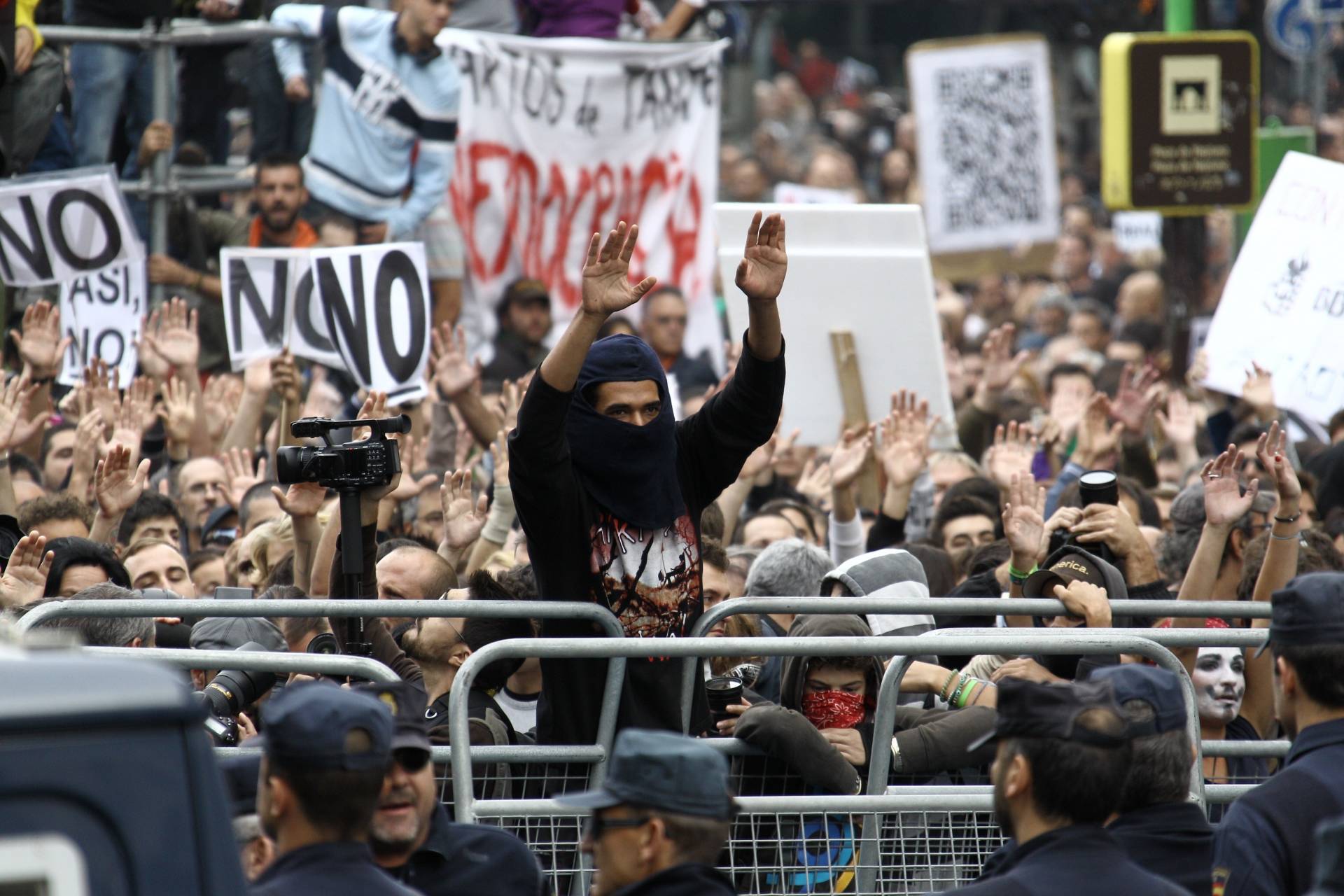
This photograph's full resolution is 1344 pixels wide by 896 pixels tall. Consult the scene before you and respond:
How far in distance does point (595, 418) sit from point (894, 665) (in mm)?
886

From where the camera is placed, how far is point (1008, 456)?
7973 mm

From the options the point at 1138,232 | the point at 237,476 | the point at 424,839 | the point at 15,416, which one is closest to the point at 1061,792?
the point at 424,839

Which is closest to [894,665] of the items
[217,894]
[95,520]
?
[217,894]

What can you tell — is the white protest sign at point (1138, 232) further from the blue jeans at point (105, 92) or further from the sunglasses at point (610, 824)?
the sunglasses at point (610, 824)

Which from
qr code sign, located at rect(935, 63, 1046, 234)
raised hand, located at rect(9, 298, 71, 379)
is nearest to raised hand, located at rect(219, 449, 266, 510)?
raised hand, located at rect(9, 298, 71, 379)

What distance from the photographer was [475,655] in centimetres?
409

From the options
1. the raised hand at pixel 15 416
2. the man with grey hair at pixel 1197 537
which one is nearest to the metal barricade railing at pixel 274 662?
the raised hand at pixel 15 416

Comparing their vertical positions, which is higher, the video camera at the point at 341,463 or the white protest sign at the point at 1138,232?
the video camera at the point at 341,463

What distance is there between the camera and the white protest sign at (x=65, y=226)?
8438 millimetres

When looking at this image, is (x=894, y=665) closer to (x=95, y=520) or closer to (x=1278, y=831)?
(x=1278, y=831)

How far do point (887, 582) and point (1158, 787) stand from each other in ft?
7.55

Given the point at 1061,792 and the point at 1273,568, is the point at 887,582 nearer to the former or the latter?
the point at 1273,568

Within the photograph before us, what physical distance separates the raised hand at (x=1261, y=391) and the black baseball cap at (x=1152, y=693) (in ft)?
16.3

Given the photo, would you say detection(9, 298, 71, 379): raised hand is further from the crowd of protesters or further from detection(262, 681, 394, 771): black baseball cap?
detection(262, 681, 394, 771): black baseball cap
